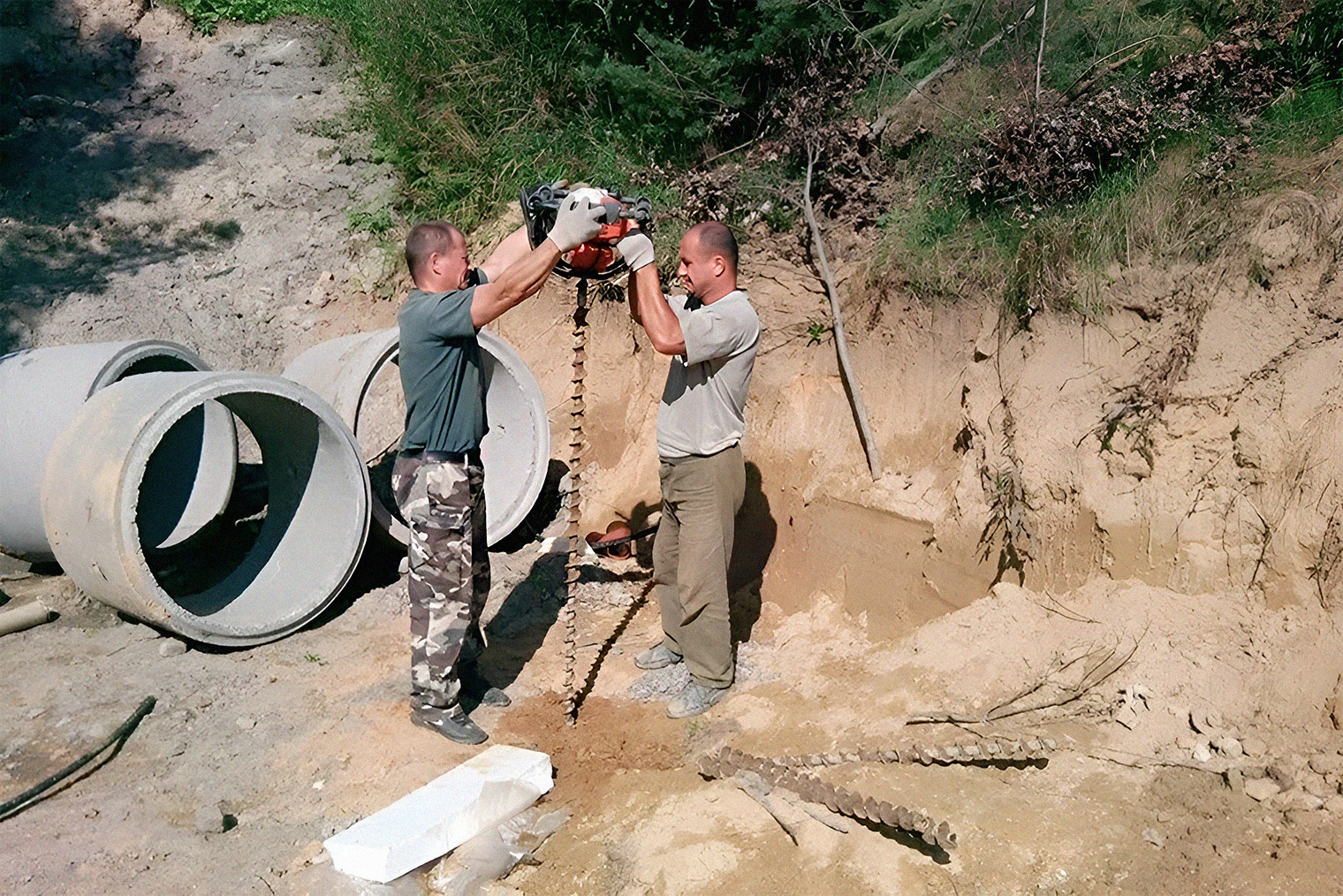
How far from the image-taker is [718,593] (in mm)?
4520

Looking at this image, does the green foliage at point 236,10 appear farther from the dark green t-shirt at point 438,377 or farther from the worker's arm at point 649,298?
the worker's arm at point 649,298

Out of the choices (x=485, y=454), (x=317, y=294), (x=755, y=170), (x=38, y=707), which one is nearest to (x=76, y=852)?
(x=38, y=707)

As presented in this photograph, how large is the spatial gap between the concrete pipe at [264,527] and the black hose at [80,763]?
517 millimetres

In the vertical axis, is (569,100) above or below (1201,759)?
above

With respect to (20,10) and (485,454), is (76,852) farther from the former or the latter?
(20,10)

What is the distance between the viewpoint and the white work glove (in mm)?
3832

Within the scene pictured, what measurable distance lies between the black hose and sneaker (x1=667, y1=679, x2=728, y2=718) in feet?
7.67

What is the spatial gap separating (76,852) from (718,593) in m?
2.62

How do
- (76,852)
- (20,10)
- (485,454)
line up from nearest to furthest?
(76,852), (485,454), (20,10)

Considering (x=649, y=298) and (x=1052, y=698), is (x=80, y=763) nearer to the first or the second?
(x=649, y=298)

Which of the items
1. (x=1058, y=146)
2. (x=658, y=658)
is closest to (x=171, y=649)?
(x=658, y=658)

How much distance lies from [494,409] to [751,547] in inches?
80.9

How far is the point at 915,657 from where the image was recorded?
179 inches

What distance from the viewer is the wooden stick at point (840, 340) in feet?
18.0
